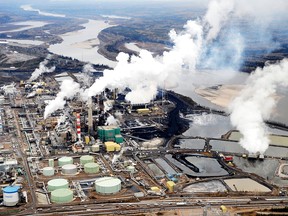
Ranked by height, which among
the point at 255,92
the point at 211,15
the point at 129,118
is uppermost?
the point at 211,15

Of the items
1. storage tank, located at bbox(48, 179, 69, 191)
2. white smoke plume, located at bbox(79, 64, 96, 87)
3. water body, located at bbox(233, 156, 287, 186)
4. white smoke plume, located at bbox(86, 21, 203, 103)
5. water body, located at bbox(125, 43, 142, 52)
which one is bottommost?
water body, located at bbox(233, 156, 287, 186)

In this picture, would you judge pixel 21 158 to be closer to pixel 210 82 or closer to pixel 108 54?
pixel 210 82

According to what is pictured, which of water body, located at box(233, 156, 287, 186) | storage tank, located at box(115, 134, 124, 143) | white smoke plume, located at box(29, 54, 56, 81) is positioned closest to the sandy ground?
water body, located at box(233, 156, 287, 186)

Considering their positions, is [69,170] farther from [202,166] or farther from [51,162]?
[202,166]

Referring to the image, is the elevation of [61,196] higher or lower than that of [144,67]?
lower

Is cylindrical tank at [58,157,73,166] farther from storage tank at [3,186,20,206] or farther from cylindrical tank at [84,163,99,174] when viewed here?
storage tank at [3,186,20,206]

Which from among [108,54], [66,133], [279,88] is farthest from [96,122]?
[108,54]

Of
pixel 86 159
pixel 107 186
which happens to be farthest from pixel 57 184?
pixel 86 159
